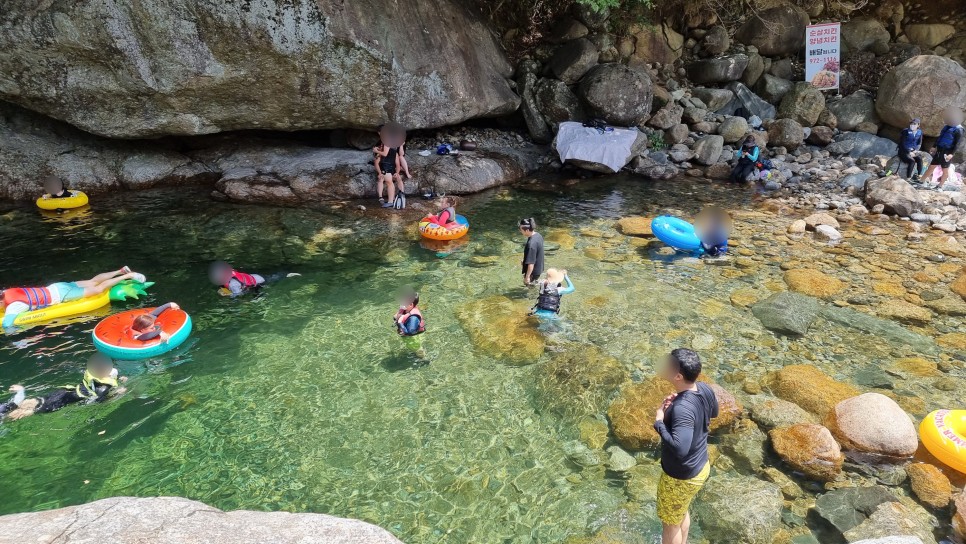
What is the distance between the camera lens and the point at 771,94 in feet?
54.8

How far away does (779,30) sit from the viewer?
56.2ft

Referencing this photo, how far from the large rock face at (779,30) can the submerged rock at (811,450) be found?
16052 mm

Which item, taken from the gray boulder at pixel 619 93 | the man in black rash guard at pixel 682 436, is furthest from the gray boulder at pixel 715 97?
the man in black rash guard at pixel 682 436

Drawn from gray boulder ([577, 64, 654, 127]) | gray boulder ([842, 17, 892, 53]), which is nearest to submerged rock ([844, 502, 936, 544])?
gray boulder ([577, 64, 654, 127])

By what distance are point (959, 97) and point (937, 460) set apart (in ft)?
44.8

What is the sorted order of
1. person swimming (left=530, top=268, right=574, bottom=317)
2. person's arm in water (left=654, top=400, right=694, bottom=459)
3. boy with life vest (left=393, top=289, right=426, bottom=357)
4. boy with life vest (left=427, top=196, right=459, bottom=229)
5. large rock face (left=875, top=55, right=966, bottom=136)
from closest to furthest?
person's arm in water (left=654, top=400, right=694, bottom=459) → boy with life vest (left=393, top=289, right=426, bottom=357) → person swimming (left=530, top=268, right=574, bottom=317) → boy with life vest (left=427, top=196, right=459, bottom=229) → large rock face (left=875, top=55, right=966, bottom=136)

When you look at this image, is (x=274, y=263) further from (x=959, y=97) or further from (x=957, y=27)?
(x=957, y=27)

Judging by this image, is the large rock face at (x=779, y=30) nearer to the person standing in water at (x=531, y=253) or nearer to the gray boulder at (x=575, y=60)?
the gray boulder at (x=575, y=60)

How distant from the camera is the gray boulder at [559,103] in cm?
1504

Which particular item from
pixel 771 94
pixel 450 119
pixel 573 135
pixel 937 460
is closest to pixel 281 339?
pixel 937 460

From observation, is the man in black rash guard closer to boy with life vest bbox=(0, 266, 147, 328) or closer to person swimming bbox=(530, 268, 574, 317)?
person swimming bbox=(530, 268, 574, 317)

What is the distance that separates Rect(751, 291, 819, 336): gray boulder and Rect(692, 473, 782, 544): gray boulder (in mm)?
3181

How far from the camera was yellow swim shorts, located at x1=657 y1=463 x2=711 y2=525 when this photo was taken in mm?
3816

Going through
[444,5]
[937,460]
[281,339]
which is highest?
[444,5]
